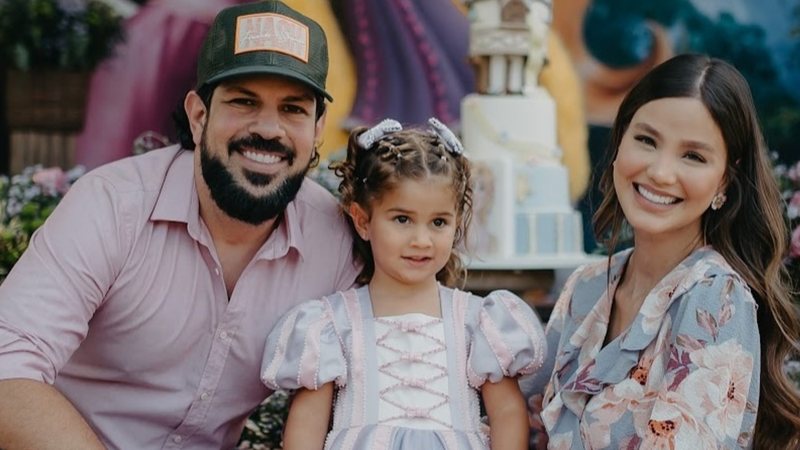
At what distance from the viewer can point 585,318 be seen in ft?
8.12

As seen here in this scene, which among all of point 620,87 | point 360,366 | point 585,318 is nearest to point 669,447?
point 585,318

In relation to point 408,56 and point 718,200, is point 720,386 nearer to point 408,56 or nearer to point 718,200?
point 718,200

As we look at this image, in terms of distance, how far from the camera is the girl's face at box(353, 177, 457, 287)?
240 cm

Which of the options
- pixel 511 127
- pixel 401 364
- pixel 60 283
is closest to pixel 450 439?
pixel 401 364

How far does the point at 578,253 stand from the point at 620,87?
3.89 feet

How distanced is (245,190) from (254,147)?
0.35 feet

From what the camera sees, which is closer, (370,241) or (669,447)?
(669,447)

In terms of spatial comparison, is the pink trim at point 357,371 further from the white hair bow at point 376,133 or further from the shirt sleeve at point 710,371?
the shirt sleeve at point 710,371

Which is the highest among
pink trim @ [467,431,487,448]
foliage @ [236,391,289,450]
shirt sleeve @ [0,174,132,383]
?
shirt sleeve @ [0,174,132,383]

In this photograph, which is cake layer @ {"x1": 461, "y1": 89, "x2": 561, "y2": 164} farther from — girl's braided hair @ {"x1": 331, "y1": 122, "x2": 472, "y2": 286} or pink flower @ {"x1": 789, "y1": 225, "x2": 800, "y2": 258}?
girl's braided hair @ {"x1": 331, "y1": 122, "x2": 472, "y2": 286}

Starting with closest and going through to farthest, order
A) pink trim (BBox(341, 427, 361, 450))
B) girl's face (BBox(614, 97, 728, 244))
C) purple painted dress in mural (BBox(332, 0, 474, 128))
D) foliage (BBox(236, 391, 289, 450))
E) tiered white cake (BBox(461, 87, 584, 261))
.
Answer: girl's face (BBox(614, 97, 728, 244)), pink trim (BBox(341, 427, 361, 450)), foliage (BBox(236, 391, 289, 450)), tiered white cake (BBox(461, 87, 584, 261)), purple painted dress in mural (BBox(332, 0, 474, 128))

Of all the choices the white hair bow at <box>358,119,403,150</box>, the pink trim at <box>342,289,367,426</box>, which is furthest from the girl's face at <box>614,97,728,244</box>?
the pink trim at <box>342,289,367,426</box>

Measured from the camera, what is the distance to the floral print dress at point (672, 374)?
2.08 m

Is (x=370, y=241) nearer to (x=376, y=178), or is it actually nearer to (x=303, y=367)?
(x=376, y=178)
